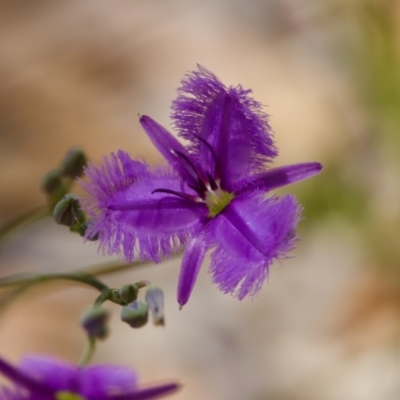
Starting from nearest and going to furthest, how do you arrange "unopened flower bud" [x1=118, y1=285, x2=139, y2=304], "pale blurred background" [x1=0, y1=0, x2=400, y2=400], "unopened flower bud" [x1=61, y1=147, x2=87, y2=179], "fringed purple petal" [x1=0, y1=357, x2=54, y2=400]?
"fringed purple petal" [x1=0, y1=357, x2=54, y2=400] < "unopened flower bud" [x1=118, y1=285, x2=139, y2=304] < "unopened flower bud" [x1=61, y1=147, x2=87, y2=179] < "pale blurred background" [x1=0, y1=0, x2=400, y2=400]

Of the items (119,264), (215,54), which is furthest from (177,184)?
(215,54)

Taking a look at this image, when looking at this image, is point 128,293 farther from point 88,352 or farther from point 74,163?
point 74,163

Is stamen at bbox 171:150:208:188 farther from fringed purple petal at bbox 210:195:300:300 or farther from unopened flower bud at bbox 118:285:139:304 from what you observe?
unopened flower bud at bbox 118:285:139:304

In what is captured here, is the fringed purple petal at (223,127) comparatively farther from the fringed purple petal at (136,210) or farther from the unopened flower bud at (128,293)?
the unopened flower bud at (128,293)

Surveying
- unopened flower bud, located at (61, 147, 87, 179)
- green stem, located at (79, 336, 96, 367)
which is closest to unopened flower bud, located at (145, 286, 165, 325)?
Answer: green stem, located at (79, 336, 96, 367)

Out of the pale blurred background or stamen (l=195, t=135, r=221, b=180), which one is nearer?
stamen (l=195, t=135, r=221, b=180)

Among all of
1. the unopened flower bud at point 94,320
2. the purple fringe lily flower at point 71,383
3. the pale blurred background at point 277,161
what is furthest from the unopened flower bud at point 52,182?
the pale blurred background at point 277,161

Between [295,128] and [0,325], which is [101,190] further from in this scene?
[295,128]

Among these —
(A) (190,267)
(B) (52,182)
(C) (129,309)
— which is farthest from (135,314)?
(B) (52,182)
